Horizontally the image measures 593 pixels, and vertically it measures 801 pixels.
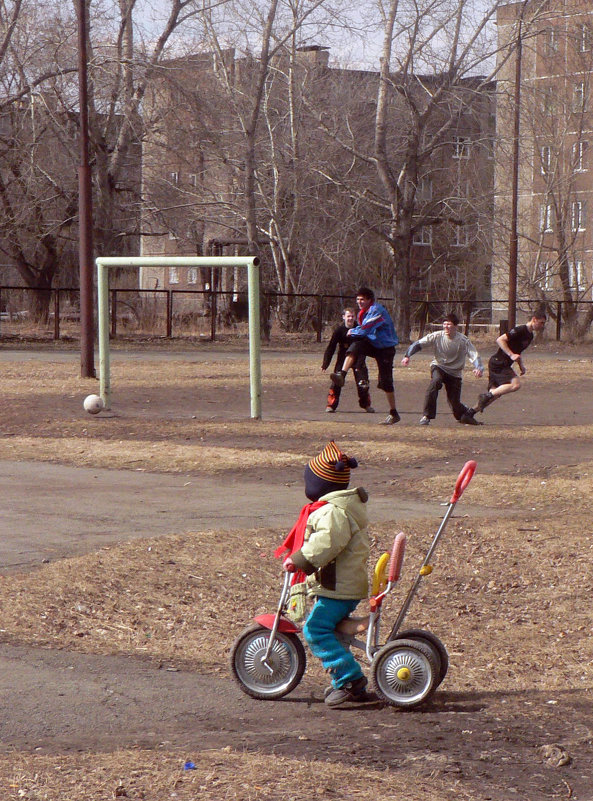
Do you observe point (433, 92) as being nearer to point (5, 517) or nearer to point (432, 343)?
point (432, 343)

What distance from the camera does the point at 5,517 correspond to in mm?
8758

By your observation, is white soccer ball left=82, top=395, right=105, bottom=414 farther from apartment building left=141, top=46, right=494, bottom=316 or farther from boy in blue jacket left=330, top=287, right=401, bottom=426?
apartment building left=141, top=46, right=494, bottom=316

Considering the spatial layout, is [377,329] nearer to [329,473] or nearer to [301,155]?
[329,473]

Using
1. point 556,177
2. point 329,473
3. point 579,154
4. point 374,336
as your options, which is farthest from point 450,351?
point 579,154

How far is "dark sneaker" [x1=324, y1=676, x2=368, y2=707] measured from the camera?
16.3 feet

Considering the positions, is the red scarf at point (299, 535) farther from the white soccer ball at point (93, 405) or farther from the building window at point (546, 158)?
the building window at point (546, 158)

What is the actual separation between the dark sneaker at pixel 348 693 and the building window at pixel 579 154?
1645 inches

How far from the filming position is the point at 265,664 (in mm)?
5016

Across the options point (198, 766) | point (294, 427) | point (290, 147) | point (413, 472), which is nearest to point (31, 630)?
point (198, 766)

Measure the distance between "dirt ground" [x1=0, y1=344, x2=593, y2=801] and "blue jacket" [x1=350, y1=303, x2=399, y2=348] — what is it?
1856 mm

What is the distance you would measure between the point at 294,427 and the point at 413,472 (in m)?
3.67

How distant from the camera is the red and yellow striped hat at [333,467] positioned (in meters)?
5.01

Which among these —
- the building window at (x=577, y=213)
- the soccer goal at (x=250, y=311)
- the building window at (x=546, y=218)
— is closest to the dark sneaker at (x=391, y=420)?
the soccer goal at (x=250, y=311)

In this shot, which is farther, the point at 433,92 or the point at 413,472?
the point at 433,92
